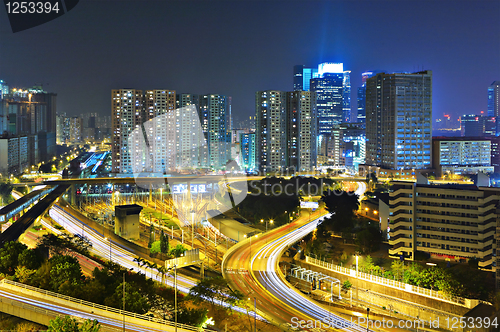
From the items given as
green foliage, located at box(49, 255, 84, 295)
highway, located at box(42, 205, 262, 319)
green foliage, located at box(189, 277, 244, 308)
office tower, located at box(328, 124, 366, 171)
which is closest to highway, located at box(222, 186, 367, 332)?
green foliage, located at box(189, 277, 244, 308)

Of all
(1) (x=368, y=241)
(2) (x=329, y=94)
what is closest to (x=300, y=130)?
(1) (x=368, y=241)

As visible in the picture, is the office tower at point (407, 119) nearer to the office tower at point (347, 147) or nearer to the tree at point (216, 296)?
the office tower at point (347, 147)

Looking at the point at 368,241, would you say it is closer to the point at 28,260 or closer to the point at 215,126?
the point at 28,260

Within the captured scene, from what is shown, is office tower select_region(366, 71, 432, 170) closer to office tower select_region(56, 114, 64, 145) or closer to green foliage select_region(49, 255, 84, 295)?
green foliage select_region(49, 255, 84, 295)

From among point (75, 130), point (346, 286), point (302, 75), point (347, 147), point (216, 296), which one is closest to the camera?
point (216, 296)

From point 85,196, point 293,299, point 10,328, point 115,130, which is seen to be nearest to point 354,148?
point 115,130

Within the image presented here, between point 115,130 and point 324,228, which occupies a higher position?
point 115,130

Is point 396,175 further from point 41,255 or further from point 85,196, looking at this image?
point 41,255
